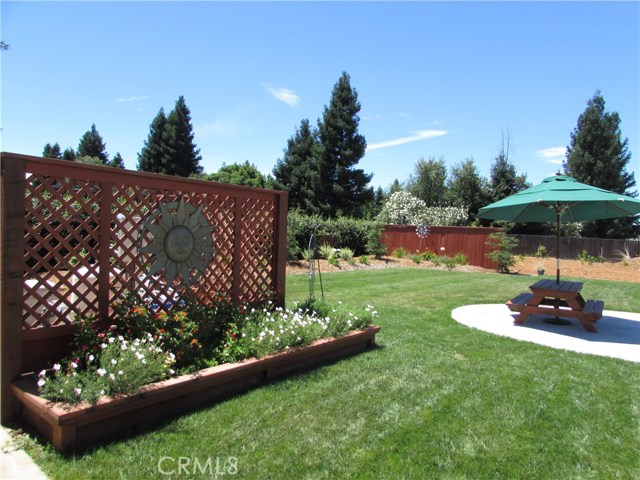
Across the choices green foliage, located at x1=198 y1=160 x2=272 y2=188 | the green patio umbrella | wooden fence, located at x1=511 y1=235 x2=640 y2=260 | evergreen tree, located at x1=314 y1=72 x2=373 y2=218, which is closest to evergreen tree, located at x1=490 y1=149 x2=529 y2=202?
wooden fence, located at x1=511 y1=235 x2=640 y2=260

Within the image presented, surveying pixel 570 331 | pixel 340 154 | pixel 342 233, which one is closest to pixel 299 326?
pixel 570 331

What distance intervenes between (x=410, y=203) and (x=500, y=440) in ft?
85.6

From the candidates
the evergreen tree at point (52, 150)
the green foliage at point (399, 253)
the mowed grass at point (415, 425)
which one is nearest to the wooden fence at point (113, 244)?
the mowed grass at point (415, 425)

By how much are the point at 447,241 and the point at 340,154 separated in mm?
15315

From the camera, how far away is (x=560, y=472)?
2.56 m

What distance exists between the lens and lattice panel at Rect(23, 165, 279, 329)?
332cm

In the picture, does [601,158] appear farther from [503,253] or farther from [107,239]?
[107,239]

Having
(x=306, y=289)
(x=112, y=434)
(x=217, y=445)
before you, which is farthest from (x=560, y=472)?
(x=306, y=289)

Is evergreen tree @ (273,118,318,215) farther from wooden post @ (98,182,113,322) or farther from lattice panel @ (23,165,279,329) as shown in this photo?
wooden post @ (98,182,113,322)

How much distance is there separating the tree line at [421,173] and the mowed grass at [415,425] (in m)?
21.8

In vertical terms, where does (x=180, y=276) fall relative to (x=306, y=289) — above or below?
above

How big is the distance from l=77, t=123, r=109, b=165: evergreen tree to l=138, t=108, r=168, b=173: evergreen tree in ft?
30.2

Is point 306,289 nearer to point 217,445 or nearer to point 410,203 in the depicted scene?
point 217,445

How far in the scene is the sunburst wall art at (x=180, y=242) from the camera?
4.05 meters
